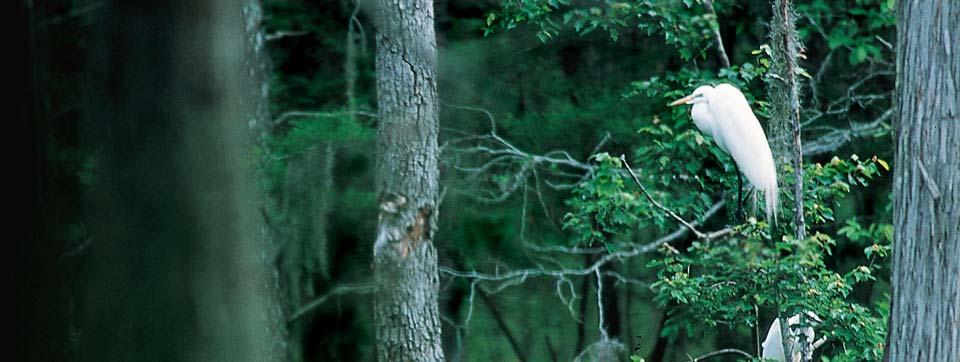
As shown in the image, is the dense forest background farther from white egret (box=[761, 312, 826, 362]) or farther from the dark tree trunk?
the dark tree trunk

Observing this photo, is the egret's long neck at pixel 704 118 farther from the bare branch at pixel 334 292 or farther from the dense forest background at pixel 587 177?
the bare branch at pixel 334 292

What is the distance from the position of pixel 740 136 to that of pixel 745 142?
49mm

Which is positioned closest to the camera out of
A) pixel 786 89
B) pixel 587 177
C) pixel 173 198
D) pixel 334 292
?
pixel 173 198

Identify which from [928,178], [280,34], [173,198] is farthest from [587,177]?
[173,198]

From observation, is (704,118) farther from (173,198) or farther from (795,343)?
(173,198)

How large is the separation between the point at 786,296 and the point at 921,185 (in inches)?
29.0

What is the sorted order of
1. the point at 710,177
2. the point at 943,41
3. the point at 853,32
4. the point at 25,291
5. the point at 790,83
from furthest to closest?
the point at 853,32 < the point at 710,177 < the point at 790,83 < the point at 943,41 < the point at 25,291

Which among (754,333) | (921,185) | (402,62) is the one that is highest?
(402,62)

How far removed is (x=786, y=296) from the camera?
Answer: 2.80 meters

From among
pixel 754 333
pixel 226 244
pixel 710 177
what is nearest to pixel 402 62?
pixel 710 177

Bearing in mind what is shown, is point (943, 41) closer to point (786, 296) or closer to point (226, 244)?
point (786, 296)

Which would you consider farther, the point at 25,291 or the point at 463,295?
the point at 463,295

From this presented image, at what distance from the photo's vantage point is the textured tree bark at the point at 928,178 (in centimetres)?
210

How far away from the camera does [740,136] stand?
321 cm
